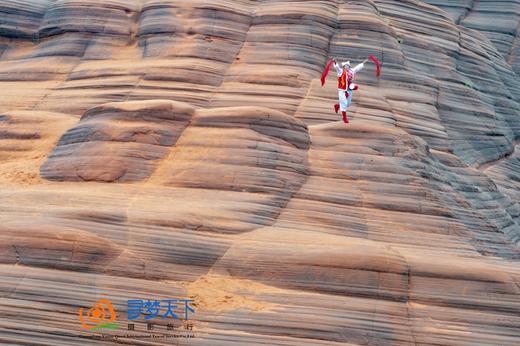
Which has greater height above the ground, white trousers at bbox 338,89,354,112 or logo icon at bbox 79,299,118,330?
white trousers at bbox 338,89,354,112

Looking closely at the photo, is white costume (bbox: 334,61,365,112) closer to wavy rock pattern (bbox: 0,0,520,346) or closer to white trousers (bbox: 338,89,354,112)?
white trousers (bbox: 338,89,354,112)

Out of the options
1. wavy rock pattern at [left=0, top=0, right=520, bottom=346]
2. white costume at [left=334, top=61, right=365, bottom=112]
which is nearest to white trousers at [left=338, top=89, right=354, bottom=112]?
white costume at [left=334, top=61, right=365, bottom=112]

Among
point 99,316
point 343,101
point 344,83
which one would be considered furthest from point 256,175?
point 99,316

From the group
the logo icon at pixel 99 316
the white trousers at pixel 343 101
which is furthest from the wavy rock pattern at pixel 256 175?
the white trousers at pixel 343 101

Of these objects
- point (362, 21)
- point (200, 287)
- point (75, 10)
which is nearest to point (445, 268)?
point (200, 287)

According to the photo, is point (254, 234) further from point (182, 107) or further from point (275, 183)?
point (182, 107)

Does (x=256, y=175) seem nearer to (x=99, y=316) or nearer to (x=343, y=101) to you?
(x=343, y=101)

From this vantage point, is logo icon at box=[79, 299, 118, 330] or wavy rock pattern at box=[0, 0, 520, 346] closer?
logo icon at box=[79, 299, 118, 330]

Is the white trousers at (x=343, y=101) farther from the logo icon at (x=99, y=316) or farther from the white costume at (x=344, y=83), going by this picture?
the logo icon at (x=99, y=316)
